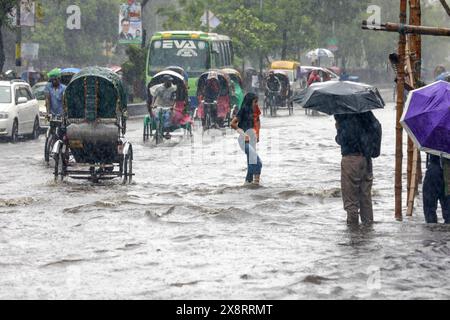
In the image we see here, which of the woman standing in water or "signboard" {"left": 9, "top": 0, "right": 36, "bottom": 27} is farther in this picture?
"signboard" {"left": 9, "top": 0, "right": 36, "bottom": 27}

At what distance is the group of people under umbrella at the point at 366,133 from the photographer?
544 inches

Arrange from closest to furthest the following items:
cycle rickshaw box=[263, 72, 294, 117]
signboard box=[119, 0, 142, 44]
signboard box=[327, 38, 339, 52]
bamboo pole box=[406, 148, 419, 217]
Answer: bamboo pole box=[406, 148, 419, 217]
cycle rickshaw box=[263, 72, 294, 117]
signboard box=[119, 0, 142, 44]
signboard box=[327, 38, 339, 52]

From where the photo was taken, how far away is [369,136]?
570 inches

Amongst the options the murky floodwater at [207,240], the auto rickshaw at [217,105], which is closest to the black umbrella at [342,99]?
the murky floodwater at [207,240]

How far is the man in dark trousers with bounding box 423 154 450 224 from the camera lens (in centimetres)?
1449

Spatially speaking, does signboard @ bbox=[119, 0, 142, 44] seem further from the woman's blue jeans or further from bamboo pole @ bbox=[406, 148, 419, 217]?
bamboo pole @ bbox=[406, 148, 419, 217]

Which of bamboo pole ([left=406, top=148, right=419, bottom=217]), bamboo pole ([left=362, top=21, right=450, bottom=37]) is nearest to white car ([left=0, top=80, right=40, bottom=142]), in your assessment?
bamboo pole ([left=406, top=148, right=419, bottom=217])

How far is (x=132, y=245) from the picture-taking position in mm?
13414

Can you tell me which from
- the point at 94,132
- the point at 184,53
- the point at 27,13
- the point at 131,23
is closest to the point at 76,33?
→ the point at 131,23

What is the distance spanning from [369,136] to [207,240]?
7.22 ft

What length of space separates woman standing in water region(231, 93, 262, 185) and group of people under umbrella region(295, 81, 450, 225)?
5172 millimetres

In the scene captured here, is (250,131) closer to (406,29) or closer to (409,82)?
A: (409,82)

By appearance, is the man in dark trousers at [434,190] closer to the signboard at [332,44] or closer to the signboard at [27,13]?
the signboard at [27,13]

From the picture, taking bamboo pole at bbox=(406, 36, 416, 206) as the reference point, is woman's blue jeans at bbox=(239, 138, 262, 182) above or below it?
below
